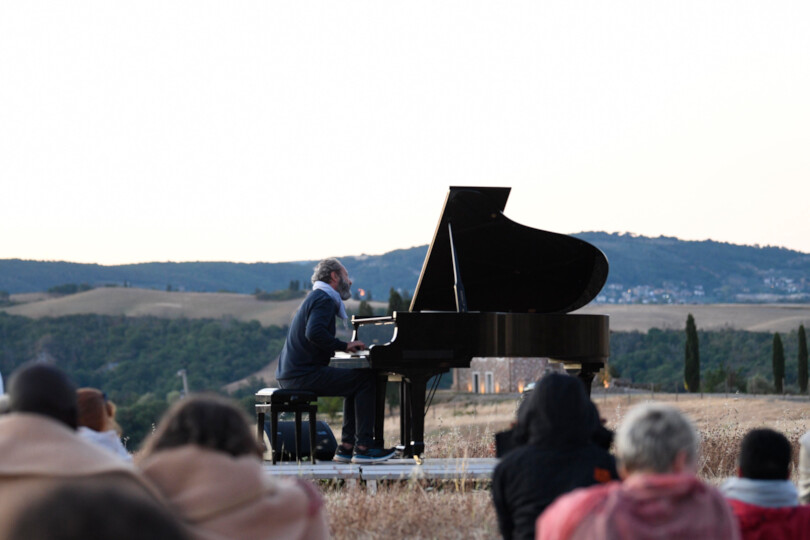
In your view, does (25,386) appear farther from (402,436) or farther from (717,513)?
(402,436)

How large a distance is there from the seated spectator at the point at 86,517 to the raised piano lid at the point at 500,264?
296 inches

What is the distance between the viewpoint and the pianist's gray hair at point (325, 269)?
9.54 metres

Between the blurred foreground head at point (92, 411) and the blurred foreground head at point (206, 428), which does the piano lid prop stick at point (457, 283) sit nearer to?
the blurred foreground head at point (92, 411)

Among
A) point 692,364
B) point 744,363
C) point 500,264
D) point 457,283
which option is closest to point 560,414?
point 457,283

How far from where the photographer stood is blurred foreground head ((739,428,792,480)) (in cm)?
447

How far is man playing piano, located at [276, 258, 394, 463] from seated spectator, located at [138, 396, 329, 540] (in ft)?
18.3

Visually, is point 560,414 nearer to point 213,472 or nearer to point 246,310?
point 213,472

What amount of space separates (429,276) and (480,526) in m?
4.02

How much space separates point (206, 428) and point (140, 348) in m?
99.8

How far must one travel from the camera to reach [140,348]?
100125 millimetres

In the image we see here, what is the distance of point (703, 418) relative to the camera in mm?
26641

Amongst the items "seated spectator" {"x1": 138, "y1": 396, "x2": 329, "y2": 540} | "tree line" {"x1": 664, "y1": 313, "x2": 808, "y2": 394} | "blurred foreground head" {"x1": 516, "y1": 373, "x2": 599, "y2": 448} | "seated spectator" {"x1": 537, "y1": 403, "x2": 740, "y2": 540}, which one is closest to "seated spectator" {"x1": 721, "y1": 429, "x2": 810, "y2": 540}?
"blurred foreground head" {"x1": 516, "y1": 373, "x2": 599, "y2": 448}

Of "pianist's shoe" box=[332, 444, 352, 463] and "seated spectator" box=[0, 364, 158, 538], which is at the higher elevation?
"seated spectator" box=[0, 364, 158, 538]

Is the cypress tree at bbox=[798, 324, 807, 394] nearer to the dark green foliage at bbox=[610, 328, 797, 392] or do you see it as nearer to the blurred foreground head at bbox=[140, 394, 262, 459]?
the dark green foliage at bbox=[610, 328, 797, 392]
